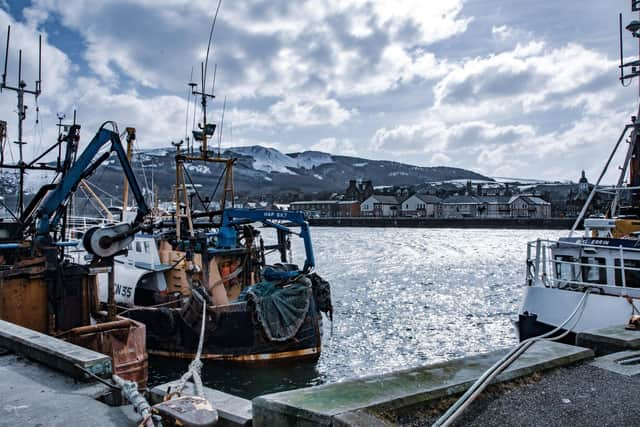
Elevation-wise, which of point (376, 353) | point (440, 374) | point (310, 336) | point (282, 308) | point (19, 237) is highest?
point (19, 237)

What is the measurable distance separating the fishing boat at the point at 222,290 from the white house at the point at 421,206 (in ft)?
366

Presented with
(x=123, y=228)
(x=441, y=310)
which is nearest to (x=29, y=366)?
(x=123, y=228)

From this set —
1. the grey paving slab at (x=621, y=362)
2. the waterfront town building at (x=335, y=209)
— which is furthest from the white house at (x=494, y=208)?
the grey paving slab at (x=621, y=362)

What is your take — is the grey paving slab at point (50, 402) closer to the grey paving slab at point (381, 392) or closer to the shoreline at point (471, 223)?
the grey paving slab at point (381, 392)

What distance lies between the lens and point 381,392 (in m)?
4.20

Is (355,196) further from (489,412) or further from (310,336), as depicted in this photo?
(489,412)

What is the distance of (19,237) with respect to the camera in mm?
16547

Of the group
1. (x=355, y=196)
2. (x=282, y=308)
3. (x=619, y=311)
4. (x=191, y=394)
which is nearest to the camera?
(x=191, y=394)

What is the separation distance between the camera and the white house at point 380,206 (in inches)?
5438

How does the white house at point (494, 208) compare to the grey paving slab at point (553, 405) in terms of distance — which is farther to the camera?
the white house at point (494, 208)

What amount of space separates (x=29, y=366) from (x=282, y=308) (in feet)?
26.7

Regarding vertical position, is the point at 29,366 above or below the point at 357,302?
above

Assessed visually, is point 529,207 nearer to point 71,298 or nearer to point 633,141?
point 633,141

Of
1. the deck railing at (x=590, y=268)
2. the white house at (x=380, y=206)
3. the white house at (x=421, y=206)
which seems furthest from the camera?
the white house at (x=380, y=206)
